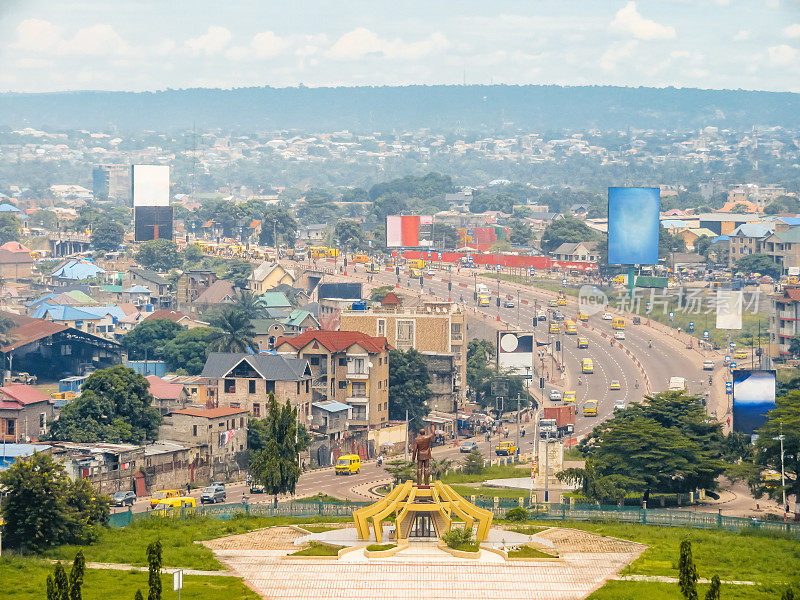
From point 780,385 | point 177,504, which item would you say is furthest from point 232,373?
point 780,385

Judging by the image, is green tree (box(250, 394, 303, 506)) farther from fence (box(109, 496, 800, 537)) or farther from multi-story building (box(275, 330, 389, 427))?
multi-story building (box(275, 330, 389, 427))

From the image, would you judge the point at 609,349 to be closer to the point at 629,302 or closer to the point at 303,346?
the point at 629,302

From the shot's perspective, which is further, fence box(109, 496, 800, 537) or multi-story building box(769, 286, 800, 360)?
multi-story building box(769, 286, 800, 360)

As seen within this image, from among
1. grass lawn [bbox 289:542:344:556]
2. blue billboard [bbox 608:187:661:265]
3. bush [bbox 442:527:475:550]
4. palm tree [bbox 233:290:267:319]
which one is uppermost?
blue billboard [bbox 608:187:661:265]

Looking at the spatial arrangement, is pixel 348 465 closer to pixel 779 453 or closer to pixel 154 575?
pixel 779 453

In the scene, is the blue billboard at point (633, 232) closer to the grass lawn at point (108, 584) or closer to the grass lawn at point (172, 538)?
the grass lawn at point (172, 538)

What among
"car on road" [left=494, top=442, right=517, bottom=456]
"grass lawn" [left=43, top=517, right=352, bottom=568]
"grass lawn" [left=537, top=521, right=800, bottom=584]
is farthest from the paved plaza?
"car on road" [left=494, top=442, right=517, bottom=456]
